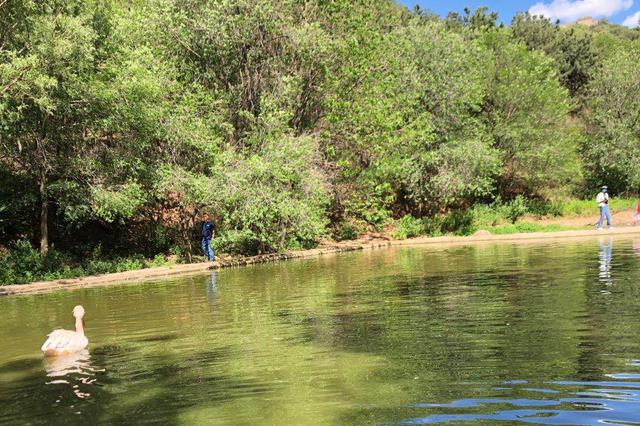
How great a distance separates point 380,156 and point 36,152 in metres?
18.3

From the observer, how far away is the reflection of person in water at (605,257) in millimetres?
15723

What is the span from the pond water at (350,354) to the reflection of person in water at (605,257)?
10cm

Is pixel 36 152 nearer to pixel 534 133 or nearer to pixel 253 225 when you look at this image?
pixel 253 225

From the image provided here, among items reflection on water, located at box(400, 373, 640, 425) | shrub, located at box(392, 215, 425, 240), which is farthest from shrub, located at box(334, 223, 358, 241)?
reflection on water, located at box(400, 373, 640, 425)

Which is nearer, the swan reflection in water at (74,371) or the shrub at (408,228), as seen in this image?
the swan reflection in water at (74,371)

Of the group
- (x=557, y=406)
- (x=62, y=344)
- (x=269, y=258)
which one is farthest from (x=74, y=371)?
(x=269, y=258)

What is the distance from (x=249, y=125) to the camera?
31.0 meters

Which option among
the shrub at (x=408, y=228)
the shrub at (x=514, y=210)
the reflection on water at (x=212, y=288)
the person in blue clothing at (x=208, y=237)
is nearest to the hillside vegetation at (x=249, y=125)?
the shrub at (x=514, y=210)

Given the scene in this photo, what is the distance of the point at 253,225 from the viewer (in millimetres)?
29625

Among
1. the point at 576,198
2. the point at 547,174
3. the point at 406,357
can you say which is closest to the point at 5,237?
the point at 406,357

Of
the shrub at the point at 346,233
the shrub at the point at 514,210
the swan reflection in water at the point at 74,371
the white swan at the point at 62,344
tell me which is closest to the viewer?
the swan reflection in water at the point at 74,371

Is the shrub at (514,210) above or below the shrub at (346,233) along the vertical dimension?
above

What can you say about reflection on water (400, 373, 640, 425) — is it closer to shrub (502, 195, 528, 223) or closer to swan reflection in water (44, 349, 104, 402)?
swan reflection in water (44, 349, 104, 402)

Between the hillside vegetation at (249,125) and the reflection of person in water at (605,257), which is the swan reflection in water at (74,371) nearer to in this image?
the reflection of person in water at (605,257)
